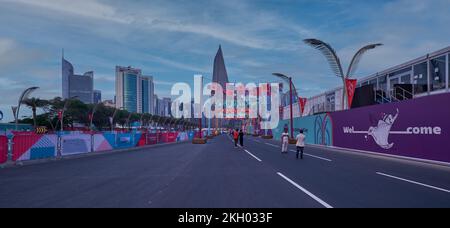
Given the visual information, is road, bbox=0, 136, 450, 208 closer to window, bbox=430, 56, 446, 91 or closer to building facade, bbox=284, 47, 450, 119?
building facade, bbox=284, 47, 450, 119

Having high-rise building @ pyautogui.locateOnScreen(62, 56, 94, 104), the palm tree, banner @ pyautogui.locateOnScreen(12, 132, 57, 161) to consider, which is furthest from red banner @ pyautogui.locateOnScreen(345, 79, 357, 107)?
high-rise building @ pyautogui.locateOnScreen(62, 56, 94, 104)

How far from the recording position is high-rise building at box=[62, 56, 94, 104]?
173000 mm

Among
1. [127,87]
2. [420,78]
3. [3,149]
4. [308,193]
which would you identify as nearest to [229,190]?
[308,193]

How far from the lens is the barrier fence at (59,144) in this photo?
60.3ft

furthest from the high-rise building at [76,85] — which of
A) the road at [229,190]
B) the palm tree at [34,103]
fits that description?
the road at [229,190]

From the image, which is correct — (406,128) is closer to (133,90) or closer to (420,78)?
(420,78)

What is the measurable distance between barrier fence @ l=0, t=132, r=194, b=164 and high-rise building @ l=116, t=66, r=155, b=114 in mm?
116757

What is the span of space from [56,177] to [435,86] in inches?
1059

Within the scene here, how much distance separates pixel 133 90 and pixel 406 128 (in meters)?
146

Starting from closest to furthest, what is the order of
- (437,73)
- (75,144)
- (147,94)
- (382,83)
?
(75,144), (437,73), (382,83), (147,94)

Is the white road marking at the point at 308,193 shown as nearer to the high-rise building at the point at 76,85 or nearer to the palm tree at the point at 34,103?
the palm tree at the point at 34,103

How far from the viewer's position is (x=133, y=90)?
515 feet

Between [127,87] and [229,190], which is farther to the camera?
[127,87]
